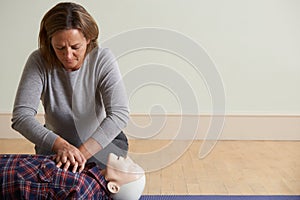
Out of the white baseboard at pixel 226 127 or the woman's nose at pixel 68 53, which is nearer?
the woman's nose at pixel 68 53

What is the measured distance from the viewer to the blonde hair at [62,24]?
201 cm

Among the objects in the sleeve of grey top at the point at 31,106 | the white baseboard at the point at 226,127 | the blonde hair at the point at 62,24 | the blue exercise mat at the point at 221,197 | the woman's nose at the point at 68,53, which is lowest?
the white baseboard at the point at 226,127

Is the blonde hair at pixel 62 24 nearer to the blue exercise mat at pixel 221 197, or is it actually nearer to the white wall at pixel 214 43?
the blue exercise mat at pixel 221 197

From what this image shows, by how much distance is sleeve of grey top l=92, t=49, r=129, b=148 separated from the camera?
6.88 feet

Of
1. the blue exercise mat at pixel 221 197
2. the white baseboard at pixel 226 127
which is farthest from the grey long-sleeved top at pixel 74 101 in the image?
the white baseboard at pixel 226 127

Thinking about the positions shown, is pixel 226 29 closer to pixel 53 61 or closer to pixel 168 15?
pixel 168 15

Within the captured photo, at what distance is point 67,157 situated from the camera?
197 cm

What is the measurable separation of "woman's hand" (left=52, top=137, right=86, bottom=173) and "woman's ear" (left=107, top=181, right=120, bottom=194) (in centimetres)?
12

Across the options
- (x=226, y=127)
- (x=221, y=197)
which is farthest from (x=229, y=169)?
(x=226, y=127)

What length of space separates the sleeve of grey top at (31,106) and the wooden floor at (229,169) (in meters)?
0.79

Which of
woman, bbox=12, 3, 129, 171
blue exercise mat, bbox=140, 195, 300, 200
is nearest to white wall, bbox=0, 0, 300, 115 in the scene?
blue exercise mat, bbox=140, 195, 300, 200

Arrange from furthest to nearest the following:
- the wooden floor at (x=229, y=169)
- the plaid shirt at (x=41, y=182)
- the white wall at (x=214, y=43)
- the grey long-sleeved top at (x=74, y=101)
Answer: the white wall at (x=214, y=43), the wooden floor at (x=229, y=169), the grey long-sleeved top at (x=74, y=101), the plaid shirt at (x=41, y=182)

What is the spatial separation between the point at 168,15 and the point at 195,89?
564 mm

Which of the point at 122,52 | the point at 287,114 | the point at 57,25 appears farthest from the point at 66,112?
the point at 287,114
